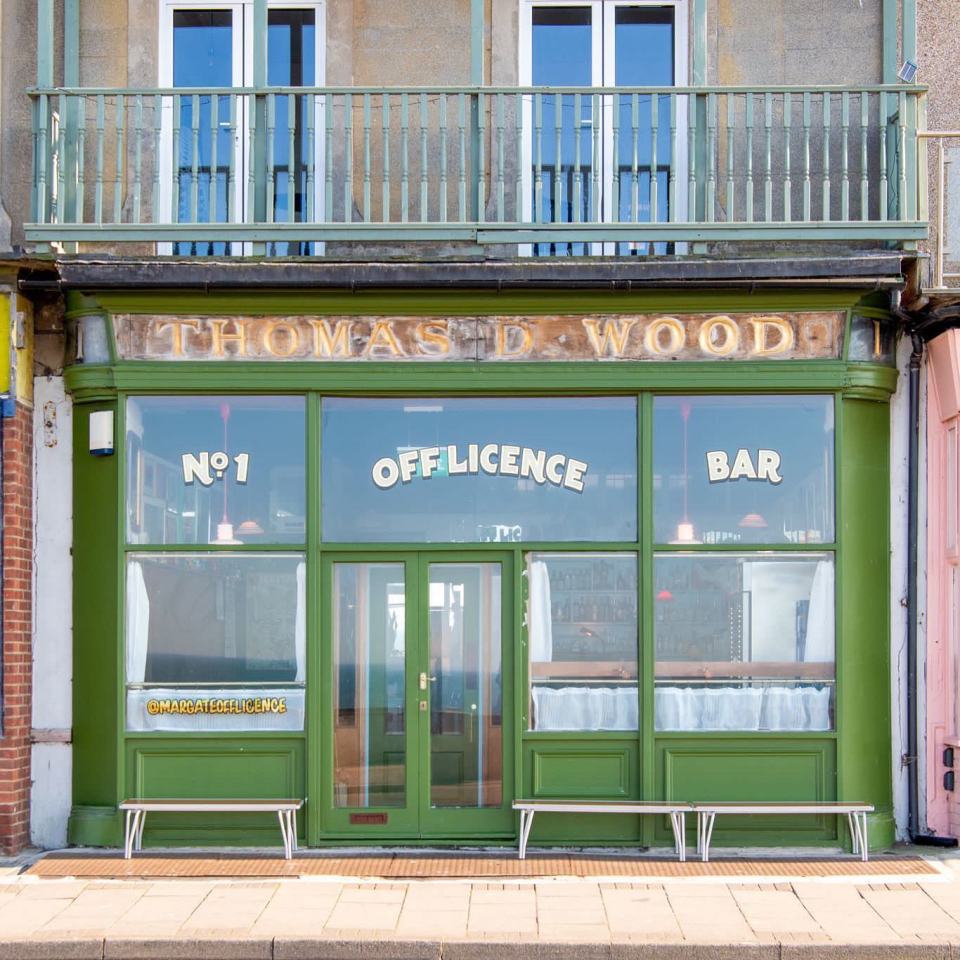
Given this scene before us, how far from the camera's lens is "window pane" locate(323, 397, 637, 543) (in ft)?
33.1

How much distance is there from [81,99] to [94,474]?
9.11 feet

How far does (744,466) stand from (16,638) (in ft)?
17.8

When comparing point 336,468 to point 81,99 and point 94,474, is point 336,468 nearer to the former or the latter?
point 94,474

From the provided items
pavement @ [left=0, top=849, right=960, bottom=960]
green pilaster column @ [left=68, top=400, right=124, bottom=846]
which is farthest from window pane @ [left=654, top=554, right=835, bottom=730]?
green pilaster column @ [left=68, top=400, right=124, bottom=846]

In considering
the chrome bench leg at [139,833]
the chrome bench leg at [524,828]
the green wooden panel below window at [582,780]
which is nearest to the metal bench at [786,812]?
the green wooden panel below window at [582,780]

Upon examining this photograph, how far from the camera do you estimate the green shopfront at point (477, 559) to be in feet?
32.5

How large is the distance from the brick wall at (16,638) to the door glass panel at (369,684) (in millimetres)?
2257

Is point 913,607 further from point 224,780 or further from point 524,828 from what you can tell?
point 224,780

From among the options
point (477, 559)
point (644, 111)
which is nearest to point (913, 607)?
point (477, 559)

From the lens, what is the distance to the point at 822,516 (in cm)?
1005

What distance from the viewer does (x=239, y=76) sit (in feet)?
34.8

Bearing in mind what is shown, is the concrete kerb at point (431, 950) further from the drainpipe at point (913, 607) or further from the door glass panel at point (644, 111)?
the door glass panel at point (644, 111)

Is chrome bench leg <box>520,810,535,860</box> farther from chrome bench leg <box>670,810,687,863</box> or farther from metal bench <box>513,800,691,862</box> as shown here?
chrome bench leg <box>670,810,687,863</box>

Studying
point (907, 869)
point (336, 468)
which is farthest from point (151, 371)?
point (907, 869)
